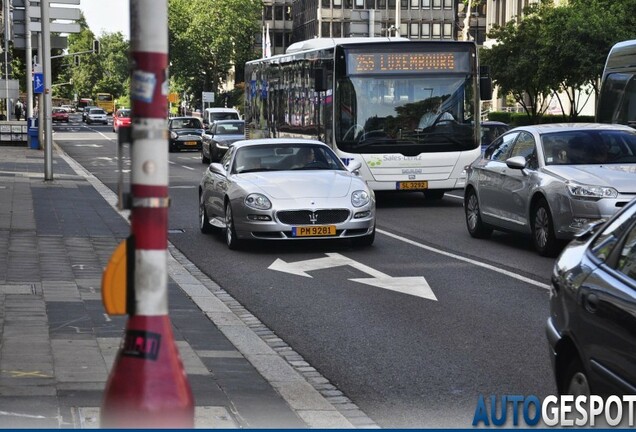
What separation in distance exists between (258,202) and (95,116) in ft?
345

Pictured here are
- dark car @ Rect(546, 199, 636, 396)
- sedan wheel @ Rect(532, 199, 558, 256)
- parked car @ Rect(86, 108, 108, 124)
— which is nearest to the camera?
dark car @ Rect(546, 199, 636, 396)

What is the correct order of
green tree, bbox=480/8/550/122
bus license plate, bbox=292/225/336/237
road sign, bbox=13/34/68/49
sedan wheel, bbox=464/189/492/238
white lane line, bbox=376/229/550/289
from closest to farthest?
white lane line, bbox=376/229/550/289
bus license plate, bbox=292/225/336/237
sedan wheel, bbox=464/189/492/238
road sign, bbox=13/34/68/49
green tree, bbox=480/8/550/122

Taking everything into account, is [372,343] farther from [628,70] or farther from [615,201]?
[628,70]

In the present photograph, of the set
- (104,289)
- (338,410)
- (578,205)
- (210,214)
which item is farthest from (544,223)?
(104,289)

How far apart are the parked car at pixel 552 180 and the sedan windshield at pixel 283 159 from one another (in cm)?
208

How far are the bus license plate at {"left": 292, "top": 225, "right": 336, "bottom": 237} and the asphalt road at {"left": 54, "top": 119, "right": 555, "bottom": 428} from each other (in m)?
0.25

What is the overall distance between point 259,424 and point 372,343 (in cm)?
319

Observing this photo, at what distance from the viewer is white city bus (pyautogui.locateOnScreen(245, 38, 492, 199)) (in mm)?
24625

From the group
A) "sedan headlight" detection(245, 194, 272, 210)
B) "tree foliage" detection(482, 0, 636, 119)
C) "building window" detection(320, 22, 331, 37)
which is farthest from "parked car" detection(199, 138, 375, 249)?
"building window" detection(320, 22, 331, 37)

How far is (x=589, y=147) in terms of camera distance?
646 inches

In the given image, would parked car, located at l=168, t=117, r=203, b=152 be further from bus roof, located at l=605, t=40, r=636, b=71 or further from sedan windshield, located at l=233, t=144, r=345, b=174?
sedan windshield, located at l=233, t=144, r=345, b=174

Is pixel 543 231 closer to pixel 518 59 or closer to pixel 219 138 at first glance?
pixel 219 138

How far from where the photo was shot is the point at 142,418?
16.3 ft

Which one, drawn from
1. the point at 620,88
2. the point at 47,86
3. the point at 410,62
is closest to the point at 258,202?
the point at 410,62
